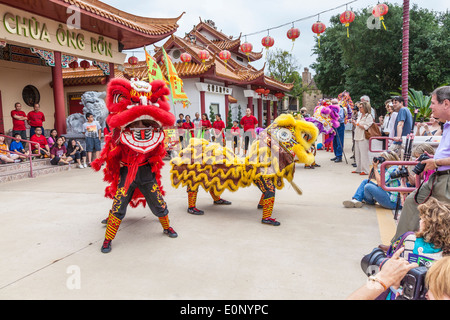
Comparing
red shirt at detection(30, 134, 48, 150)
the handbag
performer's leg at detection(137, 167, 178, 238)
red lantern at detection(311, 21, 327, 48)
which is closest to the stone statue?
red shirt at detection(30, 134, 48, 150)

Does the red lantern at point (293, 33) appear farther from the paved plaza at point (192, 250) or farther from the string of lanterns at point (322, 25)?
the paved plaza at point (192, 250)

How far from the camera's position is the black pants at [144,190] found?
3287 millimetres

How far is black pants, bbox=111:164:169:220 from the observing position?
129 inches

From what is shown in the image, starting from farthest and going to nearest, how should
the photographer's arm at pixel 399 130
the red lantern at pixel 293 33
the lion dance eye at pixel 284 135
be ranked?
the red lantern at pixel 293 33
the photographer's arm at pixel 399 130
the lion dance eye at pixel 284 135

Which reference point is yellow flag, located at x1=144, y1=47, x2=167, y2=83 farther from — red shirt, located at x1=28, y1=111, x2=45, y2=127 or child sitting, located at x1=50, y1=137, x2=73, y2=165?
child sitting, located at x1=50, y1=137, x2=73, y2=165

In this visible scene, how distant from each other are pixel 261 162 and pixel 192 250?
1.34 meters

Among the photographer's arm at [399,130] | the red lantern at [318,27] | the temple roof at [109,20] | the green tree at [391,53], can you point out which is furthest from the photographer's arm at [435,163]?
the green tree at [391,53]

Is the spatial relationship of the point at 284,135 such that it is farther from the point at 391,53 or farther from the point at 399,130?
the point at 391,53

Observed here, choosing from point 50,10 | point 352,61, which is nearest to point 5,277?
point 50,10

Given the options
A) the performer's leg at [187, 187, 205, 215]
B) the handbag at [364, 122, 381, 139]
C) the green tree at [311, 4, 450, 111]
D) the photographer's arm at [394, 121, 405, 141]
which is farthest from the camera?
the green tree at [311, 4, 450, 111]

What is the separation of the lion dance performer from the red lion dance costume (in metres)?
0.72

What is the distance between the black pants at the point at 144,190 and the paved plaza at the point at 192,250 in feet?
1.09

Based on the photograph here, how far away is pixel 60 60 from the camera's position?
931 cm

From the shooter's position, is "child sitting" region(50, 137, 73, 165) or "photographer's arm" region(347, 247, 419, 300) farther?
"child sitting" region(50, 137, 73, 165)
